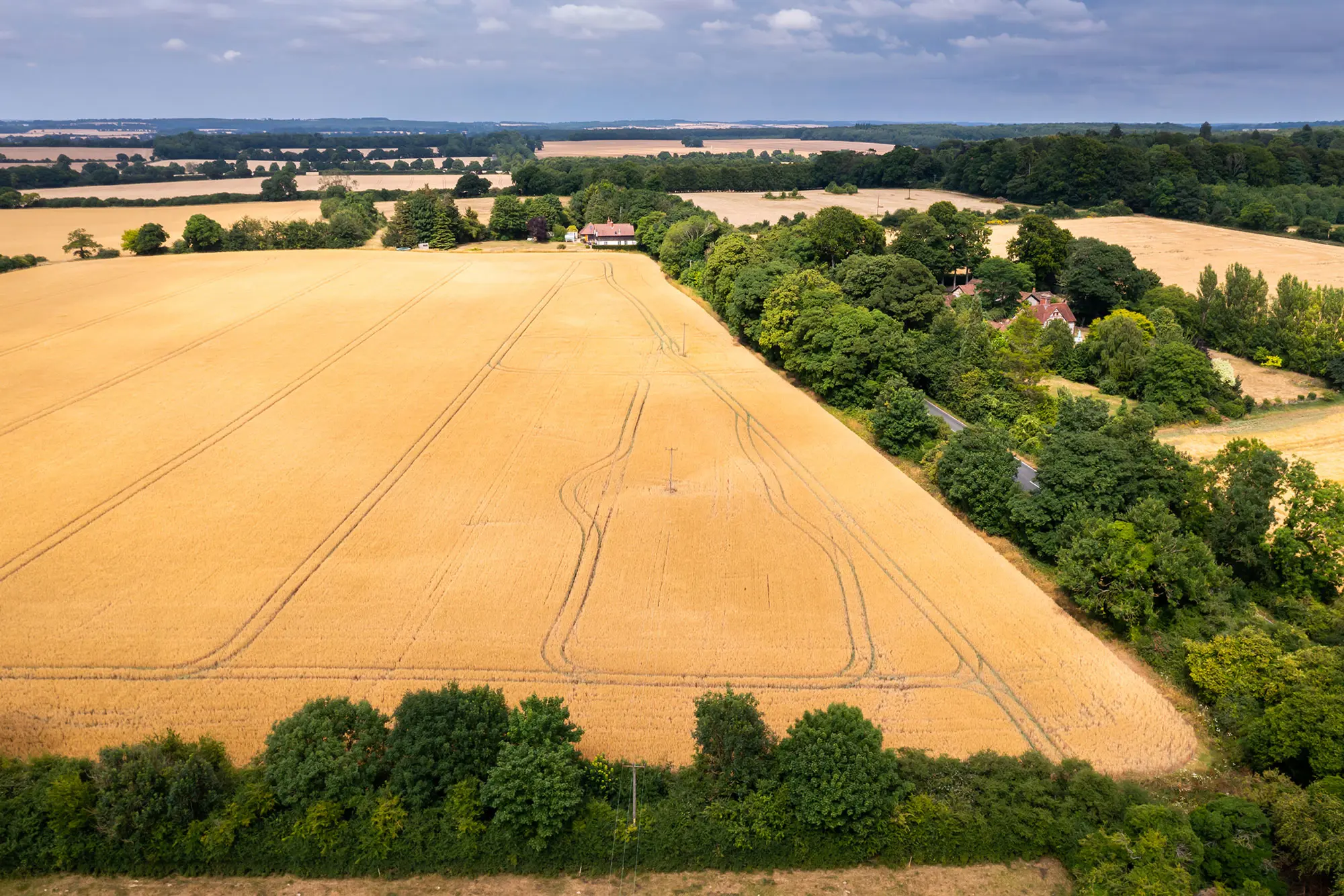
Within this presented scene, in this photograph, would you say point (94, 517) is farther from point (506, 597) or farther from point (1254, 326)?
point (1254, 326)

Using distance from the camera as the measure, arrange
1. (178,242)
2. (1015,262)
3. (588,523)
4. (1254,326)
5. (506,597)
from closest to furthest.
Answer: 1. (506,597)
2. (588,523)
3. (1254,326)
4. (1015,262)
5. (178,242)

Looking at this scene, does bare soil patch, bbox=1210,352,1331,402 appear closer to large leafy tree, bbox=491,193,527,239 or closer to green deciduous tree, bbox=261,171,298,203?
large leafy tree, bbox=491,193,527,239

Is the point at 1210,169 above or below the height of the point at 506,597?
above

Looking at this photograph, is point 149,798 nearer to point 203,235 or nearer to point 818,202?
point 203,235

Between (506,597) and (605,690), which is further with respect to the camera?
(506,597)

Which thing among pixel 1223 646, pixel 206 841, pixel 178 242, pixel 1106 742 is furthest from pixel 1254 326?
pixel 178 242

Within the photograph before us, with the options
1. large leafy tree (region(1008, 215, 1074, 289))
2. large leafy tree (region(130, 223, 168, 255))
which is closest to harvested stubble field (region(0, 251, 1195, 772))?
large leafy tree (region(1008, 215, 1074, 289))

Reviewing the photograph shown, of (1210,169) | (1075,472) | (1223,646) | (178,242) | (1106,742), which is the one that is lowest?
(1106,742)
